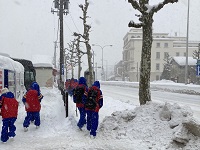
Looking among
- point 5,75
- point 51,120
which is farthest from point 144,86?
point 5,75

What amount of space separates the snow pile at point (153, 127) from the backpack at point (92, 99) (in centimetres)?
76

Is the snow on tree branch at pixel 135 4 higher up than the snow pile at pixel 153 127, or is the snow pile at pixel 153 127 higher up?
the snow on tree branch at pixel 135 4

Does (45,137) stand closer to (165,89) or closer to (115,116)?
(115,116)

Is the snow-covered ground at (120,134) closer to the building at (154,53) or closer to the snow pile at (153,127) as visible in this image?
the snow pile at (153,127)

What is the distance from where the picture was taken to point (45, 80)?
1222 inches

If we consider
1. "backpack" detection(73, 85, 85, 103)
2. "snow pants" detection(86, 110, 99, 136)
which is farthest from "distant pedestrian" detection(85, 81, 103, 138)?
"backpack" detection(73, 85, 85, 103)

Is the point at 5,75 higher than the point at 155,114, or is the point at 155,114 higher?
the point at 5,75

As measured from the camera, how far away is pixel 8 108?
7.43 m

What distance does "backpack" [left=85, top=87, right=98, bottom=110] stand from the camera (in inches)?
314

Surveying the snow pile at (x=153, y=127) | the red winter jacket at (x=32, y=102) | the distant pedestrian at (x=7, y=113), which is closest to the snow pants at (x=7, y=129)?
the distant pedestrian at (x=7, y=113)

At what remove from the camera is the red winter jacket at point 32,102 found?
8930 mm

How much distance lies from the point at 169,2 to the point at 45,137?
614cm

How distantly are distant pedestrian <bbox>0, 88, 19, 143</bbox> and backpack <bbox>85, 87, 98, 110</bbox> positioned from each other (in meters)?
2.07

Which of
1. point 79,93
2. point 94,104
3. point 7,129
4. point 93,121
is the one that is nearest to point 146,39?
point 79,93
